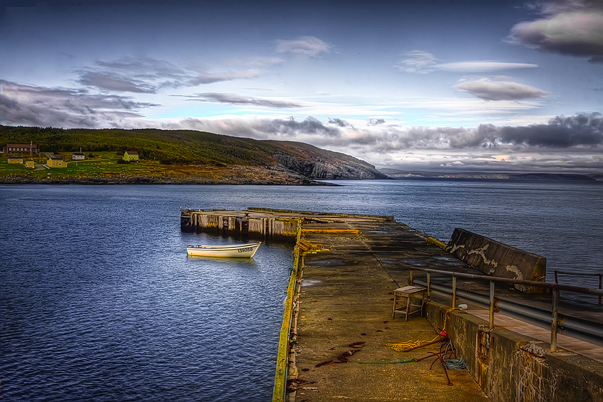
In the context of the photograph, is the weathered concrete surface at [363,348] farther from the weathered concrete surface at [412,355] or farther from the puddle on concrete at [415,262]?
the puddle on concrete at [415,262]

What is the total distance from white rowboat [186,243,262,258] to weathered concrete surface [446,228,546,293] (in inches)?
653

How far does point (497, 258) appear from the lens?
1873 cm

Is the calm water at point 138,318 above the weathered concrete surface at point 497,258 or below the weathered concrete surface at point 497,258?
below

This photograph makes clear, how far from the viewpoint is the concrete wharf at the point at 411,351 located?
25.6 feet

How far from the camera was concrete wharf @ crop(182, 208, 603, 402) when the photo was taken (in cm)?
780

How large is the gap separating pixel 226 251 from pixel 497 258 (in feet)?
76.8

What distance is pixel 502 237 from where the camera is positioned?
55.2 metres

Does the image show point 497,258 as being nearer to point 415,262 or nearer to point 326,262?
point 415,262

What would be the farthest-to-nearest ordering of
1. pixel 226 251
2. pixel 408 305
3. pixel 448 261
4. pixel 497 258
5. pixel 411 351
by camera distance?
pixel 226 251 < pixel 448 261 < pixel 497 258 < pixel 408 305 < pixel 411 351

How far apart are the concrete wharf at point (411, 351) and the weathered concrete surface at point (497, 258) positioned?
0.68 metres

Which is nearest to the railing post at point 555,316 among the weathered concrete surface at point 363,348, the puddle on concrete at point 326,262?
the weathered concrete surface at point 363,348

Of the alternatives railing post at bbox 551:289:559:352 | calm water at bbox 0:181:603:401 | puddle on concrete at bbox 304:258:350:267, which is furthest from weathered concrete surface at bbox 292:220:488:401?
calm water at bbox 0:181:603:401

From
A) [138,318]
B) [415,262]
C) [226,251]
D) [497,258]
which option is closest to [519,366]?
[497,258]

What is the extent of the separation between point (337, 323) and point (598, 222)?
75.6 metres
